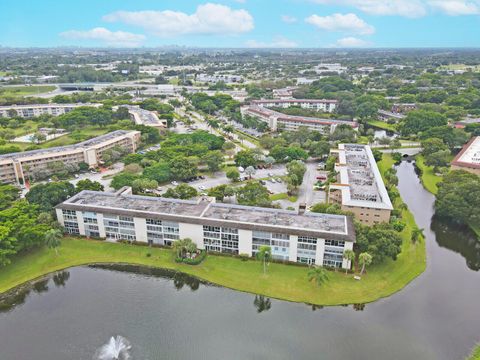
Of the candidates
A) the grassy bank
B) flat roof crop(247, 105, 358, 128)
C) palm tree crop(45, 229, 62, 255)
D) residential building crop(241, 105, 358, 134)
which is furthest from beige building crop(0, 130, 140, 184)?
flat roof crop(247, 105, 358, 128)

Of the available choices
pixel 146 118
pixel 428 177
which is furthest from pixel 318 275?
pixel 146 118

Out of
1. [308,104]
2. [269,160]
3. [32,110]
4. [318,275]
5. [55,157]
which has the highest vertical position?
[32,110]

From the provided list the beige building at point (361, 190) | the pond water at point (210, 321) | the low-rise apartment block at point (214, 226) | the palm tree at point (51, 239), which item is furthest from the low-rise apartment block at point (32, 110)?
the beige building at point (361, 190)

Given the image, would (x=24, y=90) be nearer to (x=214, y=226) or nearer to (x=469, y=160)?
(x=214, y=226)

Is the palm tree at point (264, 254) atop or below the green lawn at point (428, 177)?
atop

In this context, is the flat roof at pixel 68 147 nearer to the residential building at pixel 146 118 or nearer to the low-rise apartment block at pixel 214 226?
the residential building at pixel 146 118

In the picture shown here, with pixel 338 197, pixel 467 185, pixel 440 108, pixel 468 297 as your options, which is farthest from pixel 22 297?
pixel 440 108

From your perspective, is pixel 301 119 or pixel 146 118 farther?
pixel 146 118
